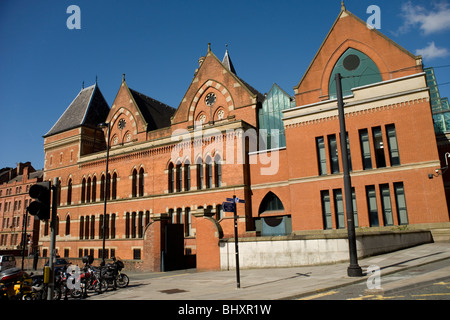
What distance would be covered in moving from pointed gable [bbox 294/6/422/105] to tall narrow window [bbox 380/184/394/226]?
8.24m

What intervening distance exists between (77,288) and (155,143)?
70.5ft

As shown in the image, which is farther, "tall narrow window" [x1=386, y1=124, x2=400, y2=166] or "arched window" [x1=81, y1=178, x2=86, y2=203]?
"arched window" [x1=81, y1=178, x2=86, y2=203]

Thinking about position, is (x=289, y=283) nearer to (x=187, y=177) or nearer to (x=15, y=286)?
(x=15, y=286)

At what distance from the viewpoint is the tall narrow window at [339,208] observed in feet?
81.5

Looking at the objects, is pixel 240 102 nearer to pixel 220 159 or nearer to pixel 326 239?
pixel 220 159

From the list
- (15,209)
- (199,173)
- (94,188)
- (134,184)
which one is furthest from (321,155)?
(15,209)

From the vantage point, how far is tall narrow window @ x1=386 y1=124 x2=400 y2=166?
23922 millimetres

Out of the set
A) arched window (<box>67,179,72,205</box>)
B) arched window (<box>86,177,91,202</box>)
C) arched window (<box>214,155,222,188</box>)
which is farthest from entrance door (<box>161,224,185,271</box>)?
arched window (<box>67,179,72,205</box>)

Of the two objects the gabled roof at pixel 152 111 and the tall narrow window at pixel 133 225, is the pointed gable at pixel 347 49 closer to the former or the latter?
the gabled roof at pixel 152 111

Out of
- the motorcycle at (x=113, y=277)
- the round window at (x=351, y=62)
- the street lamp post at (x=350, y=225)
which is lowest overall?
the motorcycle at (x=113, y=277)

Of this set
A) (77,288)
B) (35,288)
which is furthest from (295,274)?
(35,288)

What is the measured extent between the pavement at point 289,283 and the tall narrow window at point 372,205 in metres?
4.71

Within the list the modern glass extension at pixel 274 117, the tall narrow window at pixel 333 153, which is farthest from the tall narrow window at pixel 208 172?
the tall narrow window at pixel 333 153

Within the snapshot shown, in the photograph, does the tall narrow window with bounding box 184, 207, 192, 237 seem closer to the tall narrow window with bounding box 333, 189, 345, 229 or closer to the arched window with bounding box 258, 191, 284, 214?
the arched window with bounding box 258, 191, 284, 214
